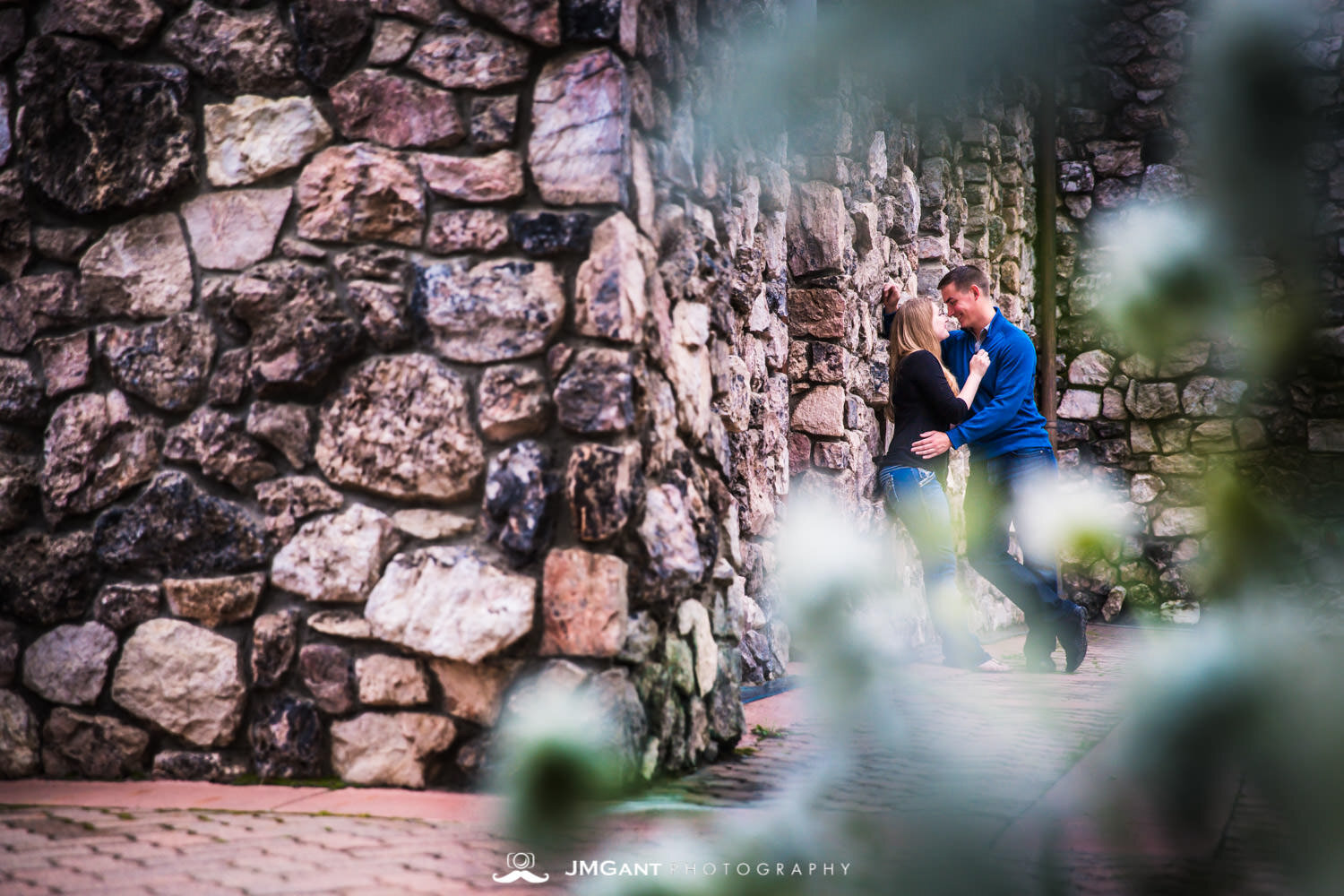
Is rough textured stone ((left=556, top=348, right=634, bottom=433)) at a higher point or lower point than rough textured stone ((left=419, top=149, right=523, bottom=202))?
lower

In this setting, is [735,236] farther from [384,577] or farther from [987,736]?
[987,736]

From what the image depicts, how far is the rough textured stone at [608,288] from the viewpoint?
230 centimetres

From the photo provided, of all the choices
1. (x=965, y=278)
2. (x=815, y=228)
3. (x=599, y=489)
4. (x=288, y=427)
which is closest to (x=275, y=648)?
(x=288, y=427)

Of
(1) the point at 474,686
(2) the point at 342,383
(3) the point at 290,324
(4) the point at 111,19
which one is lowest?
(1) the point at 474,686

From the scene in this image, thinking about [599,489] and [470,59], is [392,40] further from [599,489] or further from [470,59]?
[599,489]

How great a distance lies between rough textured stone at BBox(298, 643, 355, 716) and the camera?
243cm

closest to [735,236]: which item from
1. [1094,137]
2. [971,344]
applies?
[971,344]

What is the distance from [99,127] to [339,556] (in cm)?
112

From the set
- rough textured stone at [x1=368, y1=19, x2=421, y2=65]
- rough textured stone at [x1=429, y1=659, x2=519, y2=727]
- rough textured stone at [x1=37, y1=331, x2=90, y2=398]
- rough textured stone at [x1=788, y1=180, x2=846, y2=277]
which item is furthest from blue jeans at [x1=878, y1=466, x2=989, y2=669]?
rough textured stone at [x1=37, y1=331, x2=90, y2=398]

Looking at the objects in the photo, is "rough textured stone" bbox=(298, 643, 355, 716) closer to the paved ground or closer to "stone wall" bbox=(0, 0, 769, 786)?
"stone wall" bbox=(0, 0, 769, 786)

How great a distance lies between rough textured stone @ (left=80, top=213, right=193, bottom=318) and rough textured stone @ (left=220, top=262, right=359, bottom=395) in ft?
0.52

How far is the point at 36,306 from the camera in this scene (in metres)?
2.62

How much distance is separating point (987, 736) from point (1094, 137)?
211mm

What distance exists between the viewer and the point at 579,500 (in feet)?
7.59
